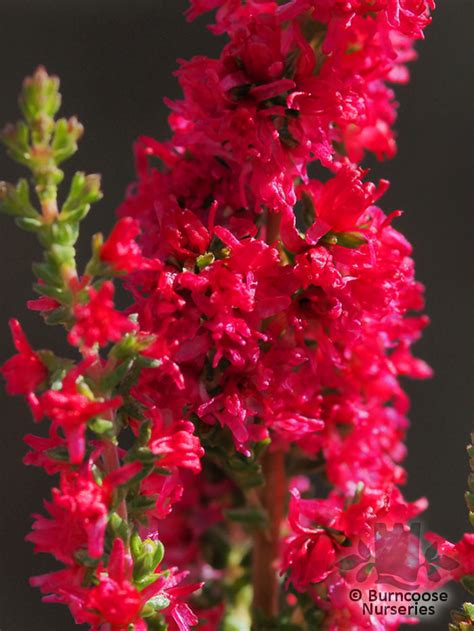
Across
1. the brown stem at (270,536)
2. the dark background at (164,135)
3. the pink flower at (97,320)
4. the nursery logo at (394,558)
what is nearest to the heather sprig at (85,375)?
the pink flower at (97,320)

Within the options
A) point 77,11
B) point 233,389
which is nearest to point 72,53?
point 77,11

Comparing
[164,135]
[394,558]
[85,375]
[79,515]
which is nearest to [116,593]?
[79,515]

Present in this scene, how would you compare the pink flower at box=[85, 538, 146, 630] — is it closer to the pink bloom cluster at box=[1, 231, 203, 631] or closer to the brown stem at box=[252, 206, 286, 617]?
the pink bloom cluster at box=[1, 231, 203, 631]

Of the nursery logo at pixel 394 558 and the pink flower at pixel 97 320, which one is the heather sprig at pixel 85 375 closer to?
the pink flower at pixel 97 320

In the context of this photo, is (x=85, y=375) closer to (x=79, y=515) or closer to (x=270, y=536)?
(x=79, y=515)

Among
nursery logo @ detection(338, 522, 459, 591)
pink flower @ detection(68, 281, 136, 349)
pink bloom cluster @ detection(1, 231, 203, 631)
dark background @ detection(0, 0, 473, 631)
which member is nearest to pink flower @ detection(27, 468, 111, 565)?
pink bloom cluster @ detection(1, 231, 203, 631)
